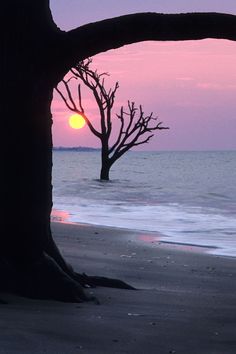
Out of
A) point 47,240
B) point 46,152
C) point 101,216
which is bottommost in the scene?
point 101,216

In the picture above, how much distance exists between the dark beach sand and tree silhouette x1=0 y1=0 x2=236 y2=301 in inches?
20.3

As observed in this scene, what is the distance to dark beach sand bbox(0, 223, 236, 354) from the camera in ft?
15.4

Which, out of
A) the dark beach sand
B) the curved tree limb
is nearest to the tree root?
the dark beach sand

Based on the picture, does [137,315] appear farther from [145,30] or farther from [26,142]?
[145,30]

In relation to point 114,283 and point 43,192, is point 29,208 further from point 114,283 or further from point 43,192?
point 114,283

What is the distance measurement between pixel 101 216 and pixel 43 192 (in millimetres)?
12360

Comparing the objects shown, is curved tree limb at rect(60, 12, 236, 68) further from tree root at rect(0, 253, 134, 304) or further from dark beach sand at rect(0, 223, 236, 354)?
dark beach sand at rect(0, 223, 236, 354)

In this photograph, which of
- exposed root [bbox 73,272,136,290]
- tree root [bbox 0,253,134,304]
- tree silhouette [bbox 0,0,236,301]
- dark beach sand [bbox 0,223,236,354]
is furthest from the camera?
exposed root [bbox 73,272,136,290]

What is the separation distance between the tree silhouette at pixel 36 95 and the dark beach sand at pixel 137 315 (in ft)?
1.70

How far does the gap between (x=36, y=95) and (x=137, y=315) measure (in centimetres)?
189

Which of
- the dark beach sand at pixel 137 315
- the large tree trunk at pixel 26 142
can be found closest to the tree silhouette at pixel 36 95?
the large tree trunk at pixel 26 142

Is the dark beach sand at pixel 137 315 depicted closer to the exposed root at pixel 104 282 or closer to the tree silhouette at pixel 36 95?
the exposed root at pixel 104 282

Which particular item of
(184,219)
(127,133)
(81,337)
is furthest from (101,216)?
(127,133)

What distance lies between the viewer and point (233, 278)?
8727 mm
